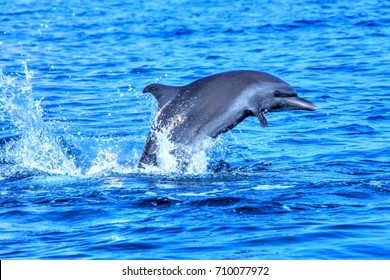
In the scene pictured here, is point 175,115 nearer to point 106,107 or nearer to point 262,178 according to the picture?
point 262,178

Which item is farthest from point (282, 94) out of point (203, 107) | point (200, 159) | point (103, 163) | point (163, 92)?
point (103, 163)

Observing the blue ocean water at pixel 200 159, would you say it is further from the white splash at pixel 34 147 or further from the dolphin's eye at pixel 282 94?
the dolphin's eye at pixel 282 94

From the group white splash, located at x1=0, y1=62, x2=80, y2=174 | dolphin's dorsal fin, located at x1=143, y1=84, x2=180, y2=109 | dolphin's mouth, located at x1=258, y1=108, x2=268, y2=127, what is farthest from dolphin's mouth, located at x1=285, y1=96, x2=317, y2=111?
white splash, located at x1=0, y1=62, x2=80, y2=174

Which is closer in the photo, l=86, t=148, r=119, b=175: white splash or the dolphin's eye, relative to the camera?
the dolphin's eye

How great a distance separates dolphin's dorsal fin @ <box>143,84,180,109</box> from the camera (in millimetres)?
13594

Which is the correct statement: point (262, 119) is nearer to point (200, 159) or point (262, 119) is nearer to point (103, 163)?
point (200, 159)


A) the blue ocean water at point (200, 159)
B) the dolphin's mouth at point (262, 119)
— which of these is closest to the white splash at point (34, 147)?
the blue ocean water at point (200, 159)

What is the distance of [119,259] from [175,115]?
4.24 m

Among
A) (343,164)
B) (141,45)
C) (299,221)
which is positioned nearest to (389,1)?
(141,45)

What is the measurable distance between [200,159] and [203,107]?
791mm

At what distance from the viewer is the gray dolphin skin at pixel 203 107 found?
1355 centimetres

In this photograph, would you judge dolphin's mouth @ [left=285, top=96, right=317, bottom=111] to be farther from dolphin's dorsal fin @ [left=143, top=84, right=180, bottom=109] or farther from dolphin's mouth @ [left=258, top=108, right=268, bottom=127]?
dolphin's dorsal fin @ [left=143, top=84, right=180, bottom=109]

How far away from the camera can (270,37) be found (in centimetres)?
3022

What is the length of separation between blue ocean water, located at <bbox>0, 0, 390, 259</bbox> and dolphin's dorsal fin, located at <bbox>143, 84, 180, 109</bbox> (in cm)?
103
